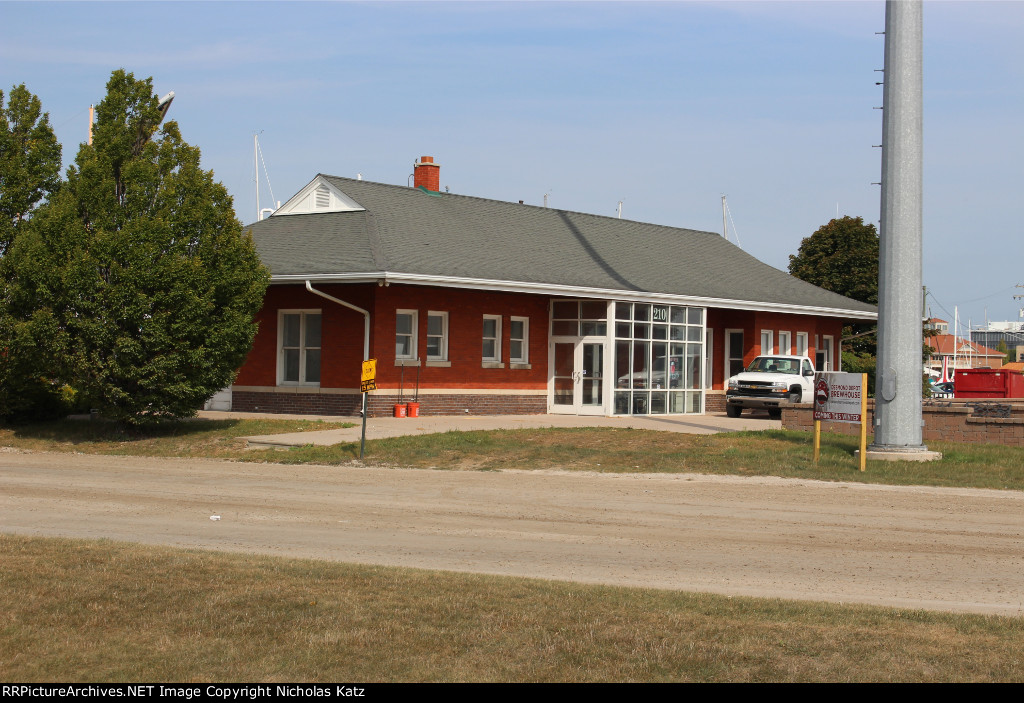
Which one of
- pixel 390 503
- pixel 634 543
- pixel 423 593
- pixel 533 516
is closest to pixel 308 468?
pixel 390 503

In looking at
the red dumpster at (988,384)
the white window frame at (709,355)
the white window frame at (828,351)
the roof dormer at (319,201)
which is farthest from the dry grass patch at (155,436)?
the red dumpster at (988,384)

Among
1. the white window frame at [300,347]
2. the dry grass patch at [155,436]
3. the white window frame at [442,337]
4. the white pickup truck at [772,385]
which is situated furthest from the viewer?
the white pickup truck at [772,385]

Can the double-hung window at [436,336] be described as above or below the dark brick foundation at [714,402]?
above

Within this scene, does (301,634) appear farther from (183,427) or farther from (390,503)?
(183,427)

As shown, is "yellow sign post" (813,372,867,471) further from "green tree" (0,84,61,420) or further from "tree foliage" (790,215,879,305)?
"tree foliage" (790,215,879,305)

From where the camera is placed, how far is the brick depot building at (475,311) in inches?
1123

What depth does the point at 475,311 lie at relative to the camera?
→ 3042 cm

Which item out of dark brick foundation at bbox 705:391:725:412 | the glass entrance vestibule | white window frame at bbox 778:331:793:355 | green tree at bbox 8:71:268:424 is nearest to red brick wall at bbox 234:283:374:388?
green tree at bbox 8:71:268:424

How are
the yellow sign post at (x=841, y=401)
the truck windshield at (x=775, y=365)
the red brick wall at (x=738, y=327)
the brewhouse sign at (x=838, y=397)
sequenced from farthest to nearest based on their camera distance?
the red brick wall at (x=738, y=327), the truck windshield at (x=775, y=365), the brewhouse sign at (x=838, y=397), the yellow sign post at (x=841, y=401)

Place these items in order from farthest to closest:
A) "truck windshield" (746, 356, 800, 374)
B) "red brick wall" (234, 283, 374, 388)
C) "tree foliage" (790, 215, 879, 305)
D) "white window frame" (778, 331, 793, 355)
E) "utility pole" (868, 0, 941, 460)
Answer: "tree foliage" (790, 215, 879, 305)
"white window frame" (778, 331, 793, 355)
"truck windshield" (746, 356, 800, 374)
"red brick wall" (234, 283, 374, 388)
"utility pole" (868, 0, 941, 460)

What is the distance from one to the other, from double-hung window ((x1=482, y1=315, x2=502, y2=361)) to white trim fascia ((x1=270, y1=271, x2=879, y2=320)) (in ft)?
5.68

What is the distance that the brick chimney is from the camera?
36.4 metres

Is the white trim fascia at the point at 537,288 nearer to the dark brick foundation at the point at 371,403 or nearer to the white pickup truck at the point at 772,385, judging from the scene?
the white pickup truck at the point at 772,385

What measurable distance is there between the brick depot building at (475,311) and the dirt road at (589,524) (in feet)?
33.1
